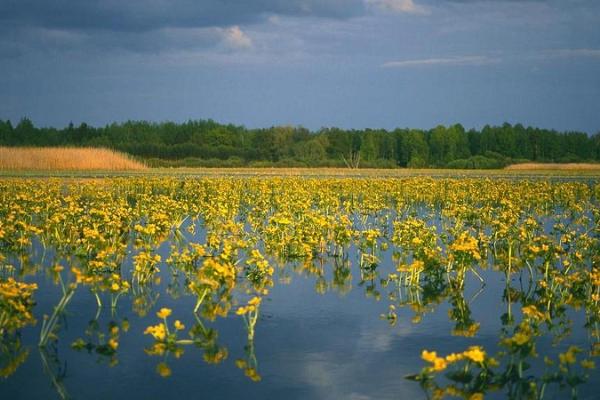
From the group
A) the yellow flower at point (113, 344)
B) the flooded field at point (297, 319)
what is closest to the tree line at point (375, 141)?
the flooded field at point (297, 319)

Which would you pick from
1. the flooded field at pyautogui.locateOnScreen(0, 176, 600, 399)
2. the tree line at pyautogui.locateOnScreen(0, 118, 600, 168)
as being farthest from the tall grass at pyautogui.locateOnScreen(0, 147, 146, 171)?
the tree line at pyautogui.locateOnScreen(0, 118, 600, 168)

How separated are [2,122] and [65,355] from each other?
137 metres

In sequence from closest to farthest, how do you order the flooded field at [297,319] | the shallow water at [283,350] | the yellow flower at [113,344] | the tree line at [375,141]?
the shallow water at [283,350]
the flooded field at [297,319]
the yellow flower at [113,344]
the tree line at [375,141]

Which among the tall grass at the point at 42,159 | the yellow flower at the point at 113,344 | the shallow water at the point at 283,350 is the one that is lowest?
the shallow water at the point at 283,350

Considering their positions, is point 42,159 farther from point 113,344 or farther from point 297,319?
point 113,344

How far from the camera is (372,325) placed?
30.6ft

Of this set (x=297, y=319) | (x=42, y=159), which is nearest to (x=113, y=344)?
(x=297, y=319)

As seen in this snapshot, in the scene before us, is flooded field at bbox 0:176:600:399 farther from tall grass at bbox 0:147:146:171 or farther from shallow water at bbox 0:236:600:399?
tall grass at bbox 0:147:146:171

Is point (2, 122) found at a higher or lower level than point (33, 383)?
higher

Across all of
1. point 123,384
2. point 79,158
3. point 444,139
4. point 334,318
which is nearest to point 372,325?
point 334,318

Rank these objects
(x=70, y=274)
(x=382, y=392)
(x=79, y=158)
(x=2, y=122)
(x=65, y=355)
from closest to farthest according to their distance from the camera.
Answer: (x=382, y=392) → (x=65, y=355) → (x=70, y=274) → (x=79, y=158) → (x=2, y=122)

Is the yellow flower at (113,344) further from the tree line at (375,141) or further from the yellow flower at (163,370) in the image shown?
the tree line at (375,141)

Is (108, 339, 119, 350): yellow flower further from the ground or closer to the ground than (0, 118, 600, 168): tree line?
closer to the ground

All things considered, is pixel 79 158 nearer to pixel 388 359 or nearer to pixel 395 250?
pixel 395 250
